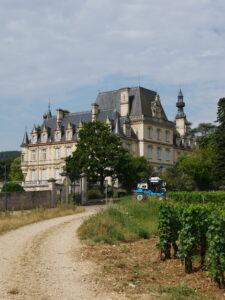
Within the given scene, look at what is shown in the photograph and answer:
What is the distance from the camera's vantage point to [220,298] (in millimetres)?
6602

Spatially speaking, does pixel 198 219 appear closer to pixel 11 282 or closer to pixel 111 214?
pixel 11 282

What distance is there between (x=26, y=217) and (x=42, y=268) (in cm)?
1032

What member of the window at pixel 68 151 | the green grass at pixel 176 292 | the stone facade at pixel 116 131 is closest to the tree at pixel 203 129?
the stone facade at pixel 116 131

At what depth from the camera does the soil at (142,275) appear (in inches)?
276

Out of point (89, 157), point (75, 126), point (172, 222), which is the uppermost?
point (75, 126)

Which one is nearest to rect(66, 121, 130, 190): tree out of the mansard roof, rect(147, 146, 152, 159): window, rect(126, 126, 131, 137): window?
rect(126, 126, 131, 137): window

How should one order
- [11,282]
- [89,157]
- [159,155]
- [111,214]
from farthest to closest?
1. [159,155]
2. [89,157]
3. [111,214]
4. [11,282]

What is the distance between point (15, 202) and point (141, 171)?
82.1 feet

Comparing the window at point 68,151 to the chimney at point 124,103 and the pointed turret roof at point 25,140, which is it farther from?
the chimney at point 124,103

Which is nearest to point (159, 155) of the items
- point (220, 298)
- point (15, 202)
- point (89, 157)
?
point (89, 157)

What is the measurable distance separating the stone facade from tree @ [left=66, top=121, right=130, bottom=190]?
21374 millimetres

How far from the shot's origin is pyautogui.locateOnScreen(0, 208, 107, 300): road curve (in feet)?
22.5

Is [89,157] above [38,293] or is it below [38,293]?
above

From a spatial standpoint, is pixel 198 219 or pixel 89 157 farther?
pixel 89 157
